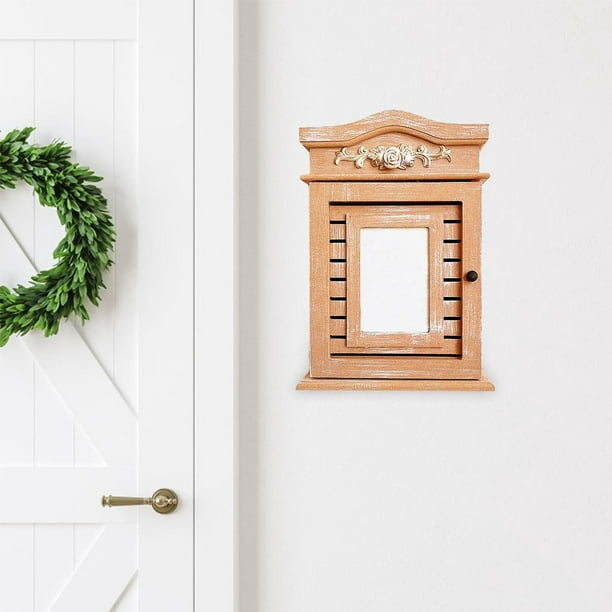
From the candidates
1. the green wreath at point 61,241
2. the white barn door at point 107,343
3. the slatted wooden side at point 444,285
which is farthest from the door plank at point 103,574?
the slatted wooden side at point 444,285

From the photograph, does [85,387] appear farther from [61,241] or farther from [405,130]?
[405,130]

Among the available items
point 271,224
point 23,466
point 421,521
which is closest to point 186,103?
point 271,224

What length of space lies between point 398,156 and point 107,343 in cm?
66

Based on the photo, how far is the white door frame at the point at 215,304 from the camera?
1.12m

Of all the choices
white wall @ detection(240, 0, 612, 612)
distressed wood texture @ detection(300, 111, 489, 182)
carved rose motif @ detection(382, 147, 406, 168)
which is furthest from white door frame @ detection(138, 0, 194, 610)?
carved rose motif @ detection(382, 147, 406, 168)

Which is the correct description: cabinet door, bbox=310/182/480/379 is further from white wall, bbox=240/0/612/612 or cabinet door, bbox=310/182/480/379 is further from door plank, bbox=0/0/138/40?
door plank, bbox=0/0/138/40

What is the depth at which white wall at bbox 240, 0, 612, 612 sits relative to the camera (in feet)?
3.83

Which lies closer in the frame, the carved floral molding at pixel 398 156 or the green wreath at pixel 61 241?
the green wreath at pixel 61 241

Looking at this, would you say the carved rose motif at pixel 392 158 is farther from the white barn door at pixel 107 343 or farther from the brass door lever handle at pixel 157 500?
the brass door lever handle at pixel 157 500

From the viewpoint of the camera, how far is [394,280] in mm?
1180

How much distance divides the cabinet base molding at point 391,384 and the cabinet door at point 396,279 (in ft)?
0.04

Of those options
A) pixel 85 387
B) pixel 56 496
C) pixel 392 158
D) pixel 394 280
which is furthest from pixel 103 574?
pixel 392 158

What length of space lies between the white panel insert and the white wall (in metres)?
0.12

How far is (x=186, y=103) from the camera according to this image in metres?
1.12
